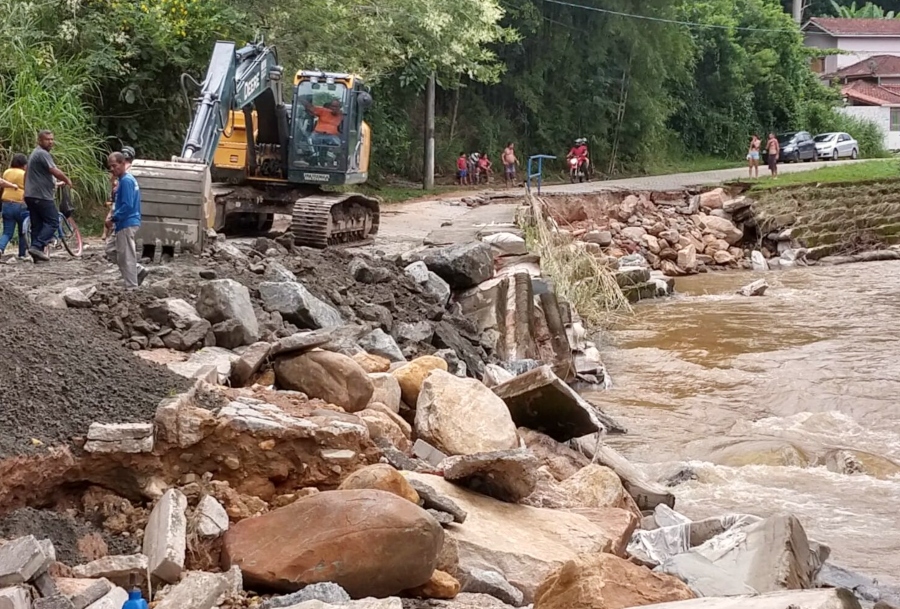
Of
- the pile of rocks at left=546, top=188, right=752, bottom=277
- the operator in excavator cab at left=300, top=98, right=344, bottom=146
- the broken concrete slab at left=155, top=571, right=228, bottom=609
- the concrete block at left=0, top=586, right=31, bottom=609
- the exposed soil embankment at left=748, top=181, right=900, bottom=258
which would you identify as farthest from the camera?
the exposed soil embankment at left=748, top=181, right=900, bottom=258

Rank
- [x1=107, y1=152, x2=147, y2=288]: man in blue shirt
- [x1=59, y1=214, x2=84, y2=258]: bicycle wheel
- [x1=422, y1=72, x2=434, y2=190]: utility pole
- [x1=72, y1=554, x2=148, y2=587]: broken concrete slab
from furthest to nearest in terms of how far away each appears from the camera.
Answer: [x1=422, y1=72, x2=434, y2=190]: utility pole → [x1=59, y1=214, x2=84, y2=258]: bicycle wheel → [x1=107, y1=152, x2=147, y2=288]: man in blue shirt → [x1=72, y1=554, x2=148, y2=587]: broken concrete slab

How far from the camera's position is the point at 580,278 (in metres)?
16.2

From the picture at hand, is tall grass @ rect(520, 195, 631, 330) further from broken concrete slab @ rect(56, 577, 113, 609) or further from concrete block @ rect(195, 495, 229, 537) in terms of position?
broken concrete slab @ rect(56, 577, 113, 609)

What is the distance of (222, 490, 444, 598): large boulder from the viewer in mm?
4461

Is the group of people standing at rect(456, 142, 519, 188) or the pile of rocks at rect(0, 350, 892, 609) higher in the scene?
the group of people standing at rect(456, 142, 519, 188)

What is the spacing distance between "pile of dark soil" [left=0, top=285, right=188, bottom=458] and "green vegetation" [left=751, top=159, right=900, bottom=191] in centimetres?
2324

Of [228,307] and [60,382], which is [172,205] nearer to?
[228,307]

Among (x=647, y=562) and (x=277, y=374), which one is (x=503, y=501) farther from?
(x=277, y=374)

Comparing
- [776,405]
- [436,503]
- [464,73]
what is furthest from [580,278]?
[464,73]

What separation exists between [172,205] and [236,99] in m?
2.54

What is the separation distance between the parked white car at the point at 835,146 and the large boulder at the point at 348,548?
1503 inches

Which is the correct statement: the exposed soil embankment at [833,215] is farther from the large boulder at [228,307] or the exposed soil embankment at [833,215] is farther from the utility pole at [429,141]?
the large boulder at [228,307]

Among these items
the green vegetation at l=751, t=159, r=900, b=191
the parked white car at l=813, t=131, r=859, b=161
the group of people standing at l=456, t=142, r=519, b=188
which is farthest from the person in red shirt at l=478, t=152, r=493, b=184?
the parked white car at l=813, t=131, r=859, b=161

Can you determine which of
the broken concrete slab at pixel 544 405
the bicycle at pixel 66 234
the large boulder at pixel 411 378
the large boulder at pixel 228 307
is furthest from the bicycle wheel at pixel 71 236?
the broken concrete slab at pixel 544 405
